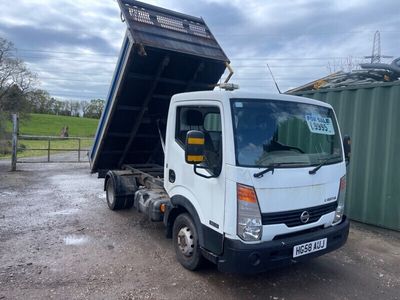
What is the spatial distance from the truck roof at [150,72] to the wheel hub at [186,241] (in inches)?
96.3

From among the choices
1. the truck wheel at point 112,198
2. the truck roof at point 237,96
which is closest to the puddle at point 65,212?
the truck wheel at point 112,198

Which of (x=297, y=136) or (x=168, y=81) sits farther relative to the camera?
(x=168, y=81)

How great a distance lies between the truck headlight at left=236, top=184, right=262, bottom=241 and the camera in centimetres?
304

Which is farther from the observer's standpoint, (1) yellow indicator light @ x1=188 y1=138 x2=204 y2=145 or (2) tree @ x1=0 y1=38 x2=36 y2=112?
(2) tree @ x1=0 y1=38 x2=36 y2=112

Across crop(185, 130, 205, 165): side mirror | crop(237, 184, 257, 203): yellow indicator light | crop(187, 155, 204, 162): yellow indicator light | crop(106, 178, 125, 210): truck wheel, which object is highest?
crop(185, 130, 205, 165): side mirror

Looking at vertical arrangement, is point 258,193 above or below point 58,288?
above

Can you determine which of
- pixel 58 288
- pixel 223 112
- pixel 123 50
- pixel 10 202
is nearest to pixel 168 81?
pixel 123 50

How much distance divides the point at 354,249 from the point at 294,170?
2623 millimetres

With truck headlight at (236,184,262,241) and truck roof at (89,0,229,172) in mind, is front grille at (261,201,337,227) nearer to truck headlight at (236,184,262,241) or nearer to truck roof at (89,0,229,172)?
truck headlight at (236,184,262,241)

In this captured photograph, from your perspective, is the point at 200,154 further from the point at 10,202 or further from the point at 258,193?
the point at 10,202

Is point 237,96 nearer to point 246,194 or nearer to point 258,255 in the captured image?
point 246,194

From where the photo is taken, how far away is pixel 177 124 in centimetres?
416

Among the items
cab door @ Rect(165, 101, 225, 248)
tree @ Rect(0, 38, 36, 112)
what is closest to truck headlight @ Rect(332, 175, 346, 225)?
cab door @ Rect(165, 101, 225, 248)

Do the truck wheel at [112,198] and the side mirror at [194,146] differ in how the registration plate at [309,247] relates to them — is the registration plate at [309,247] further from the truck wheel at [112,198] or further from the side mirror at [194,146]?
the truck wheel at [112,198]
